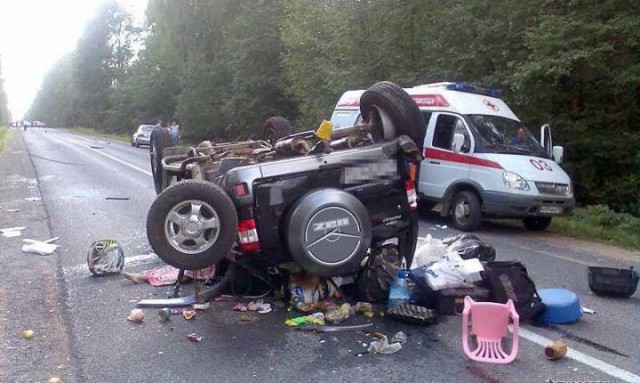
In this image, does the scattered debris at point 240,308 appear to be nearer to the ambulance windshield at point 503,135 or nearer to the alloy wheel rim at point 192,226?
the alloy wheel rim at point 192,226

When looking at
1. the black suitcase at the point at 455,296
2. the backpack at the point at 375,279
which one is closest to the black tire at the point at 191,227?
the backpack at the point at 375,279

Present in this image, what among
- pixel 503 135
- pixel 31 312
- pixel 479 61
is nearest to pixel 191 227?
pixel 31 312

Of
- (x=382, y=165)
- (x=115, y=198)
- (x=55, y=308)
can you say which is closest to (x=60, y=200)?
(x=115, y=198)

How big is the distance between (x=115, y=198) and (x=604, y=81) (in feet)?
32.8

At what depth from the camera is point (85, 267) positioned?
7395 mm

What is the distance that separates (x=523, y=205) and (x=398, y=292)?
16.6ft

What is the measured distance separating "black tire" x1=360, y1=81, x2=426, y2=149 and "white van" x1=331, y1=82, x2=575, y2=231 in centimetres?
363

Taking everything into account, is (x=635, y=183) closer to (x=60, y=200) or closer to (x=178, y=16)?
(x=60, y=200)

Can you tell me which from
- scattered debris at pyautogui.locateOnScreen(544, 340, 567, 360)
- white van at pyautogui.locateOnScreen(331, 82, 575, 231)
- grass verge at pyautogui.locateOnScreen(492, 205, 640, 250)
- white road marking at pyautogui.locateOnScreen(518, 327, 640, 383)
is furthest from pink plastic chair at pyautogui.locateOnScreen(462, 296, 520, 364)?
grass verge at pyautogui.locateOnScreen(492, 205, 640, 250)

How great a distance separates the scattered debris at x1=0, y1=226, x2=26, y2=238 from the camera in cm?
930

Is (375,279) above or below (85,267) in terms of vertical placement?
above

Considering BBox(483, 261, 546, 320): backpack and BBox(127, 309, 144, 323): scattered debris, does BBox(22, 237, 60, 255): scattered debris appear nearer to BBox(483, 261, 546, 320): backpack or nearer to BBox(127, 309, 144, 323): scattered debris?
BBox(127, 309, 144, 323): scattered debris

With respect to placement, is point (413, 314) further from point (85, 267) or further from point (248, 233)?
point (85, 267)

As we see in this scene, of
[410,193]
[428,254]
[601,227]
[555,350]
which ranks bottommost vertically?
[601,227]
